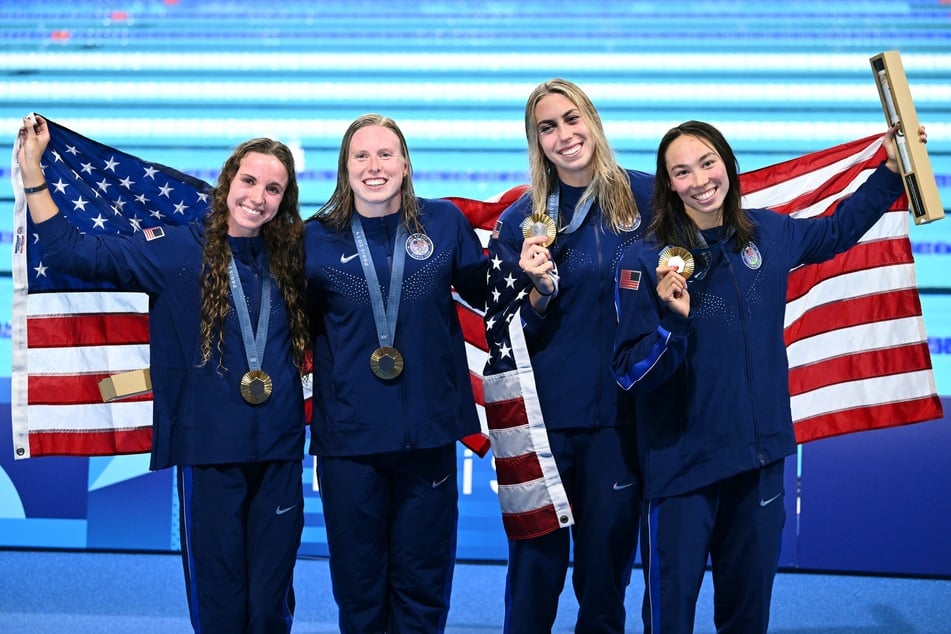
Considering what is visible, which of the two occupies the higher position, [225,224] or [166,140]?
[166,140]

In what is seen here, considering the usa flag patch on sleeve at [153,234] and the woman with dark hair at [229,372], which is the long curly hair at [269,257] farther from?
the usa flag patch on sleeve at [153,234]

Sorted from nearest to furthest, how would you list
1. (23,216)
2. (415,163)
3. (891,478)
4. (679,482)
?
1. (679,482)
2. (23,216)
3. (891,478)
4. (415,163)

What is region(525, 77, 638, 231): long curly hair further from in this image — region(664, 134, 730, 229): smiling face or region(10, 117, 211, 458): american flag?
region(10, 117, 211, 458): american flag

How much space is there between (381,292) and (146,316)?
1.00m

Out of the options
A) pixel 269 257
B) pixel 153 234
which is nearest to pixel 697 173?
pixel 269 257

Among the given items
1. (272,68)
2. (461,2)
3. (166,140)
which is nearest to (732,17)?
(461,2)

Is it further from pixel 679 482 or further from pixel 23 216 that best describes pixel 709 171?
pixel 23 216

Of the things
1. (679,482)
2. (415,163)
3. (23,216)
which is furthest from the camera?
(415,163)

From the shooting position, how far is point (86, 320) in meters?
3.46

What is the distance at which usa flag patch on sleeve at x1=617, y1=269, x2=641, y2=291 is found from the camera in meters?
2.71

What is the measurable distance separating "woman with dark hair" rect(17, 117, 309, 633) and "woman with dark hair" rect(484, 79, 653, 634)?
567mm

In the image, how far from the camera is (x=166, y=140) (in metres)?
7.27

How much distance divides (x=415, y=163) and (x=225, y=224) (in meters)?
4.20

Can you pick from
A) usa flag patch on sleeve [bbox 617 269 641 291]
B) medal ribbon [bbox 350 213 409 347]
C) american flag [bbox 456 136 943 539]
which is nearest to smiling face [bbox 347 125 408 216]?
medal ribbon [bbox 350 213 409 347]
